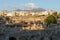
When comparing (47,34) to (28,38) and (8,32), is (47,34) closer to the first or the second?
(28,38)

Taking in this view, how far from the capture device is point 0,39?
91.6ft

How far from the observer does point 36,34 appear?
2981cm

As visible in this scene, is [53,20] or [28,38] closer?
[28,38]

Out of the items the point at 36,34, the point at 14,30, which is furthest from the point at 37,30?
the point at 14,30

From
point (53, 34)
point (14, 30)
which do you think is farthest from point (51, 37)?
point (14, 30)

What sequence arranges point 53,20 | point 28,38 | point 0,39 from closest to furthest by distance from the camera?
point 0,39 < point 28,38 < point 53,20

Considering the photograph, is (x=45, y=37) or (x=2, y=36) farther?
(x=45, y=37)

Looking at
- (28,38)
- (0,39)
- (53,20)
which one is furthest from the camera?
(53,20)

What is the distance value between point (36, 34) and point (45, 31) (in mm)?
1467

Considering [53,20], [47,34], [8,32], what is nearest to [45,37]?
[47,34]

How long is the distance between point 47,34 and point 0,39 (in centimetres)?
635

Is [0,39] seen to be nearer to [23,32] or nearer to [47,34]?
[23,32]

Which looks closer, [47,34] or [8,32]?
[8,32]

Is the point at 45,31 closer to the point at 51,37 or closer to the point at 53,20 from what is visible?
the point at 51,37
